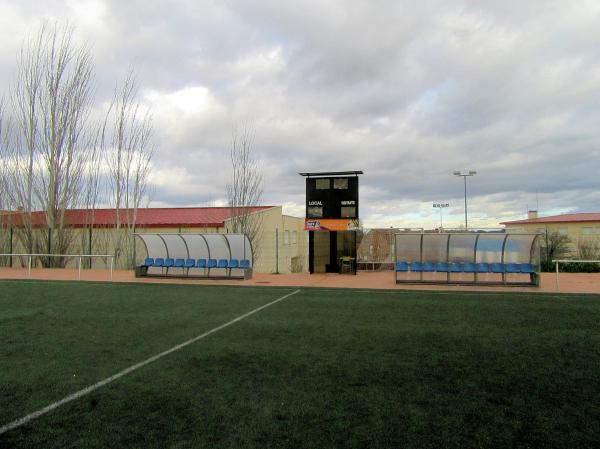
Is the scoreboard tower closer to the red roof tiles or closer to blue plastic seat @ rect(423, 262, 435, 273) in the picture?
blue plastic seat @ rect(423, 262, 435, 273)

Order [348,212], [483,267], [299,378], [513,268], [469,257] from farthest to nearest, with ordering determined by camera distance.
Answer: [348,212] < [469,257] < [483,267] < [513,268] < [299,378]

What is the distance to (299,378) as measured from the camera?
534 cm

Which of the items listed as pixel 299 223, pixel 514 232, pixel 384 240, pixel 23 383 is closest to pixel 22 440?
pixel 23 383

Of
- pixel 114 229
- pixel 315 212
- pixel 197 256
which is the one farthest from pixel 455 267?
pixel 114 229

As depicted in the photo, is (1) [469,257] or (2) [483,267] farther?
(1) [469,257]

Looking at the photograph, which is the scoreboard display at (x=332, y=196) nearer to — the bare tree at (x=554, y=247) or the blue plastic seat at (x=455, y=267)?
the blue plastic seat at (x=455, y=267)

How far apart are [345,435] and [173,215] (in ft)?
91.0

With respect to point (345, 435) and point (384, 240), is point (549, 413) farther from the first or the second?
point (384, 240)

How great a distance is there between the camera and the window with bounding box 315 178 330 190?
64.3ft

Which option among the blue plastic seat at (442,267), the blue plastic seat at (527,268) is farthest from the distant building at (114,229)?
the blue plastic seat at (527,268)

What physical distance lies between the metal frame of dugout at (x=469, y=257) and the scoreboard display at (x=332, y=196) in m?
3.00

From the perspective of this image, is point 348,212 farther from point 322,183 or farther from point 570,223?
point 570,223

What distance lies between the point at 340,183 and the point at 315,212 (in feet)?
5.56

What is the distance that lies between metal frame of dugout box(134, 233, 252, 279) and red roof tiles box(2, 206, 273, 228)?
21.8 feet
